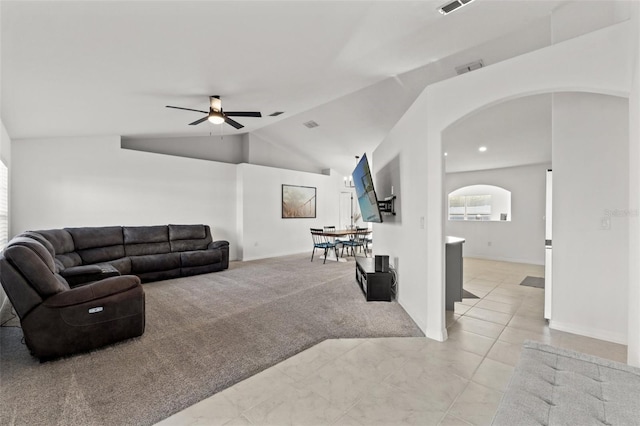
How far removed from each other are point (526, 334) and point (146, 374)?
3477 millimetres

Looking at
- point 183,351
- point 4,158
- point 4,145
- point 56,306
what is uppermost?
point 4,145

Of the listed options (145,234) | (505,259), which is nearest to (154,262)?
(145,234)

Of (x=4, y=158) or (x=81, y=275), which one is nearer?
(x=81, y=275)

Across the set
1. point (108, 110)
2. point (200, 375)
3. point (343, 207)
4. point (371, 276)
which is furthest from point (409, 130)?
point (343, 207)

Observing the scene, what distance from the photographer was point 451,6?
2443 millimetres

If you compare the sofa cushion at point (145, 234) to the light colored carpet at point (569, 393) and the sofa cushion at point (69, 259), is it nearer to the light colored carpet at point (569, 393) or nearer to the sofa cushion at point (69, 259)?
the sofa cushion at point (69, 259)

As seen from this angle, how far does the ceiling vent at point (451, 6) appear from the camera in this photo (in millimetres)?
2381

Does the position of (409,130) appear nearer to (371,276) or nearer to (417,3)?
(417,3)

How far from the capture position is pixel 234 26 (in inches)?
93.4

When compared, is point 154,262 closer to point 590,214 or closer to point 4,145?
point 4,145

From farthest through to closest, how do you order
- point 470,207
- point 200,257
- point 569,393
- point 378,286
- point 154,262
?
point 470,207, point 200,257, point 154,262, point 378,286, point 569,393

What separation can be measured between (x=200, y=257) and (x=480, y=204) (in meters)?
7.07

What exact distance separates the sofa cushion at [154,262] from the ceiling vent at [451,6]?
5.49m

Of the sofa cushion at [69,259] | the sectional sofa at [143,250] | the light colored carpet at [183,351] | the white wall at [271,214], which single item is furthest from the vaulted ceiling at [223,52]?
the white wall at [271,214]
